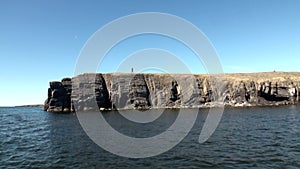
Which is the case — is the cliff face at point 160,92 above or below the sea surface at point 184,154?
above

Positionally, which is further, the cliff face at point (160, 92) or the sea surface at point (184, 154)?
the cliff face at point (160, 92)

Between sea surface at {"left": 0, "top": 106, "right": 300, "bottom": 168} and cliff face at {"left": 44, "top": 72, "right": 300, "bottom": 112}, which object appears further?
cliff face at {"left": 44, "top": 72, "right": 300, "bottom": 112}

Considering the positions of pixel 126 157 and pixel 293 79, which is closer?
pixel 126 157

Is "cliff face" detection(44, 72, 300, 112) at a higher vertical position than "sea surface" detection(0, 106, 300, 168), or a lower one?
higher

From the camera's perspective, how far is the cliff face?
12575 centimetres

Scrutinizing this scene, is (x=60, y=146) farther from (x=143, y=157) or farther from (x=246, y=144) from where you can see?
(x=246, y=144)

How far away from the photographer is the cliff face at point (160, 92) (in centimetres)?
12575

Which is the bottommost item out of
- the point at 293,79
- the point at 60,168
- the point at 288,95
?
the point at 60,168

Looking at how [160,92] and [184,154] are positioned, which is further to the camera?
[160,92]

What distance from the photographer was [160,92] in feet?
429

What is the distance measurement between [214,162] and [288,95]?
4619 inches

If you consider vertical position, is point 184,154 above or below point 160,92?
below

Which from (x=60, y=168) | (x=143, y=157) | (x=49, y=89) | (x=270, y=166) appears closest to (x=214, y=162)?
(x=270, y=166)

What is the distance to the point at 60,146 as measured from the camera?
3725 centimetres
